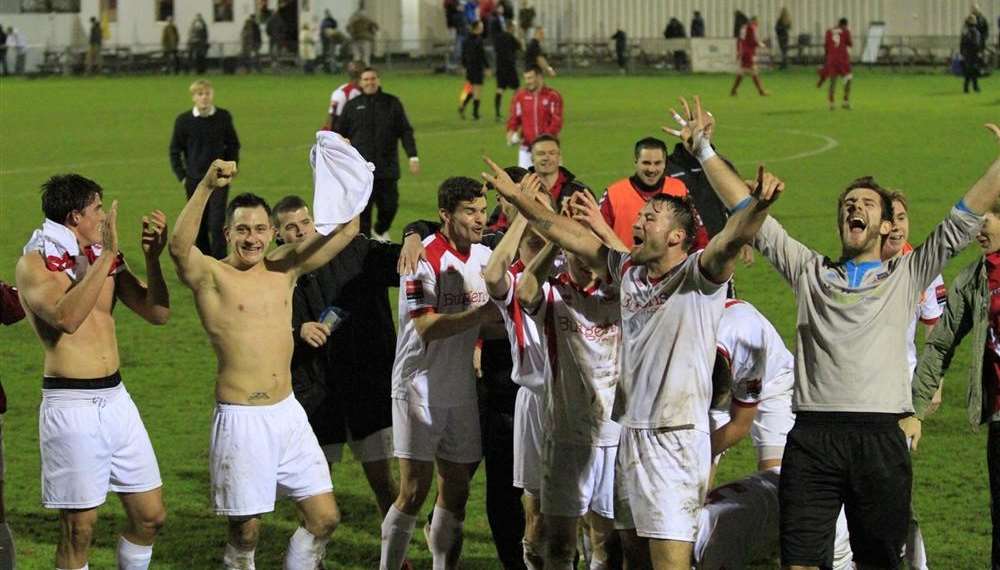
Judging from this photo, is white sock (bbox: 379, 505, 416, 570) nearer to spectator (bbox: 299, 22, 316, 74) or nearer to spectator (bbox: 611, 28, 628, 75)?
spectator (bbox: 611, 28, 628, 75)

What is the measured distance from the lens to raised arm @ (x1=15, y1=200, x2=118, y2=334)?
23.8 ft

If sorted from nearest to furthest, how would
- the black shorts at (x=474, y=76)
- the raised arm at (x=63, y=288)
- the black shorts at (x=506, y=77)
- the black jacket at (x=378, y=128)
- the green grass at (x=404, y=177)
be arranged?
the raised arm at (x=63, y=288) < the green grass at (x=404, y=177) < the black jacket at (x=378, y=128) < the black shorts at (x=474, y=76) < the black shorts at (x=506, y=77)

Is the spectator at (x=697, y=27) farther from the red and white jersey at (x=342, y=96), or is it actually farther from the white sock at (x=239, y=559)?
the white sock at (x=239, y=559)

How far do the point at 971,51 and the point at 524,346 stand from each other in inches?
1346

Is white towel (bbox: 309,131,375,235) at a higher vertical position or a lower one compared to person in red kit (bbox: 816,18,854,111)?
lower

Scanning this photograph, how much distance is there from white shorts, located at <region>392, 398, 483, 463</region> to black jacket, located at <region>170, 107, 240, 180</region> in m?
9.80

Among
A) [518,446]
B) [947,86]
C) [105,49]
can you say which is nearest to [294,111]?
[947,86]

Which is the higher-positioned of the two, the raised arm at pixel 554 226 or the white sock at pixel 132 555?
the raised arm at pixel 554 226

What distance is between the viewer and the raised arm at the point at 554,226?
7.34 m

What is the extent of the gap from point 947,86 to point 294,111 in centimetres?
1764

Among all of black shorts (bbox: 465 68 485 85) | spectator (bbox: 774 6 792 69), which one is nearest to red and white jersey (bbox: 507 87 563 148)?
black shorts (bbox: 465 68 485 85)

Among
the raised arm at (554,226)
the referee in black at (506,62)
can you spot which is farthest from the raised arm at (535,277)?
the referee in black at (506,62)

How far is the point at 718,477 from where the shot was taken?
10.7 metres

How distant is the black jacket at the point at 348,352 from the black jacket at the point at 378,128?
10.2m
